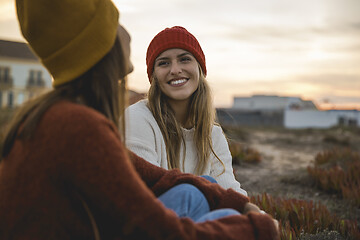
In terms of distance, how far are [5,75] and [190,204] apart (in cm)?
4282

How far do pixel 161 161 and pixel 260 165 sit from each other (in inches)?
232

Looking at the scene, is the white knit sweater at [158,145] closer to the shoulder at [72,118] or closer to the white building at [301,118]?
the shoulder at [72,118]

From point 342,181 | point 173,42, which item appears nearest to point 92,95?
point 173,42

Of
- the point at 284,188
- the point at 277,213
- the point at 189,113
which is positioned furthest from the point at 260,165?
the point at 189,113

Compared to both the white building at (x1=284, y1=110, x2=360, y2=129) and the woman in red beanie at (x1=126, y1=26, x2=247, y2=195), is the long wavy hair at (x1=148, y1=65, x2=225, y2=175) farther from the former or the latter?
the white building at (x1=284, y1=110, x2=360, y2=129)

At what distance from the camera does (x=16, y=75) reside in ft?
127

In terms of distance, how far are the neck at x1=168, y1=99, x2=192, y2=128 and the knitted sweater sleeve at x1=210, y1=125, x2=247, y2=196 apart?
0.28m

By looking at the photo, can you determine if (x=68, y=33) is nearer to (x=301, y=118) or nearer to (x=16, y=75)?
(x=301, y=118)

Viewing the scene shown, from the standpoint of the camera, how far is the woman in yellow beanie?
1.08 metres

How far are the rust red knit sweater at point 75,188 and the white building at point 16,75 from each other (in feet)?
132

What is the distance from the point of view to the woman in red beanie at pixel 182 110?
270 cm

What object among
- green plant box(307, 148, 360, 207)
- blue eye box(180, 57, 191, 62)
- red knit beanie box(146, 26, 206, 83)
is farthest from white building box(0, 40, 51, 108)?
blue eye box(180, 57, 191, 62)

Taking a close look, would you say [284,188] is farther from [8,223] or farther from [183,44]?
Result: [8,223]

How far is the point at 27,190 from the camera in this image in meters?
1.11
